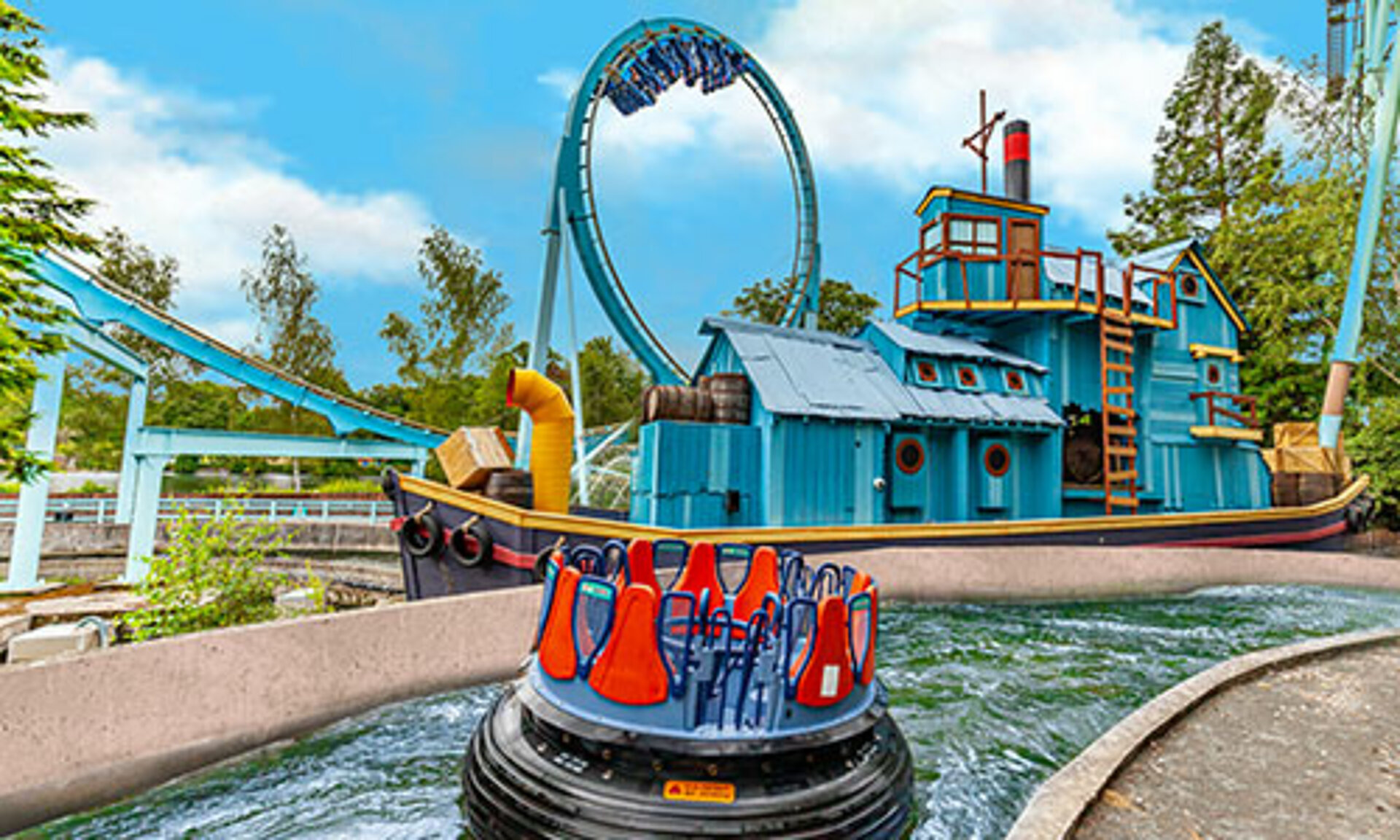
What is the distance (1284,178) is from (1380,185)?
7.73 metres

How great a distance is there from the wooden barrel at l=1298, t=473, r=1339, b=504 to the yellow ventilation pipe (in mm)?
14512

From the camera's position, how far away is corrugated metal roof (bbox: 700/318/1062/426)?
888cm

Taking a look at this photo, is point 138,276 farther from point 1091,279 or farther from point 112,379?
point 1091,279

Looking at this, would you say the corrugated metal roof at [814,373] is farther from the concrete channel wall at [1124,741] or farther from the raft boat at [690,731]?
the raft boat at [690,731]

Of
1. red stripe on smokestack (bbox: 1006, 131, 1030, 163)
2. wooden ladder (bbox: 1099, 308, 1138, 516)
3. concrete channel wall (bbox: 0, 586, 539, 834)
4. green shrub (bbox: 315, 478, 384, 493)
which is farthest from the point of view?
green shrub (bbox: 315, 478, 384, 493)

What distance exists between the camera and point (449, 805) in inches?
131

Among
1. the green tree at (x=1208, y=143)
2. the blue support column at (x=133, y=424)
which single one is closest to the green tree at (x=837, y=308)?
the green tree at (x=1208, y=143)

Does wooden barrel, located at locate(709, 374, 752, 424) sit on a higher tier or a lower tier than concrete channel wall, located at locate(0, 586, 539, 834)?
higher

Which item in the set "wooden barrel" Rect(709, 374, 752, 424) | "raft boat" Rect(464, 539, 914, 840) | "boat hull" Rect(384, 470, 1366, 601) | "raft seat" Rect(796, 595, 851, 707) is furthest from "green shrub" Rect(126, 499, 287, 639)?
"wooden barrel" Rect(709, 374, 752, 424)

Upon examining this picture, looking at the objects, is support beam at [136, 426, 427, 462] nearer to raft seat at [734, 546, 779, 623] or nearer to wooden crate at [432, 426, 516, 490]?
wooden crate at [432, 426, 516, 490]

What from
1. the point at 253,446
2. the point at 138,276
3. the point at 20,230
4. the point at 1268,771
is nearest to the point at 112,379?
the point at 138,276

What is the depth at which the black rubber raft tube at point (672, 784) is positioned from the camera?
2373 mm

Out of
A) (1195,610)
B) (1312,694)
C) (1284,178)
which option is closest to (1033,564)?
(1195,610)

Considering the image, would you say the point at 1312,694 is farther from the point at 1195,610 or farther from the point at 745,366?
the point at 745,366
